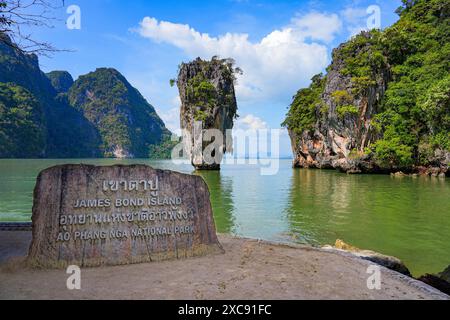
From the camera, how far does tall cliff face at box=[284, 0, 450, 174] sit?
2978 cm

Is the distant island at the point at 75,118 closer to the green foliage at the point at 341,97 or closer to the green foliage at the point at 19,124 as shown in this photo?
the green foliage at the point at 19,124

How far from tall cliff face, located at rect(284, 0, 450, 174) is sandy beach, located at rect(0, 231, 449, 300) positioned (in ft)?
88.3

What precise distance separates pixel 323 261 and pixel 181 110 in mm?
40711

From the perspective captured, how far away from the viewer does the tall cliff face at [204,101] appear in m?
40.8

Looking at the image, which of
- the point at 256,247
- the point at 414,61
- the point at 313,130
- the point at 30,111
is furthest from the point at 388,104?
the point at 30,111

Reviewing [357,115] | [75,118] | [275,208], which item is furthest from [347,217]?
[75,118]

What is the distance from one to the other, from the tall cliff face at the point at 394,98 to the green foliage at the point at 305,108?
194 inches

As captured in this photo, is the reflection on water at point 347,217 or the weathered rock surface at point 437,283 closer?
the weathered rock surface at point 437,283

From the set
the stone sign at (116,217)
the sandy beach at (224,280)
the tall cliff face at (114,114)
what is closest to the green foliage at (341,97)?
the sandy beach at (224,280)

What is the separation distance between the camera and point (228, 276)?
4383 millimetres

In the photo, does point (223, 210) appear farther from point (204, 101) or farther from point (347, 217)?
point (204, 101)

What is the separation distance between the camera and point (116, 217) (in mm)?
5242

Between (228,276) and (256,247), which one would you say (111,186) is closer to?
(228,276)

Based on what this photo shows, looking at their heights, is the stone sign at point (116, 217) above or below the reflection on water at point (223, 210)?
above
